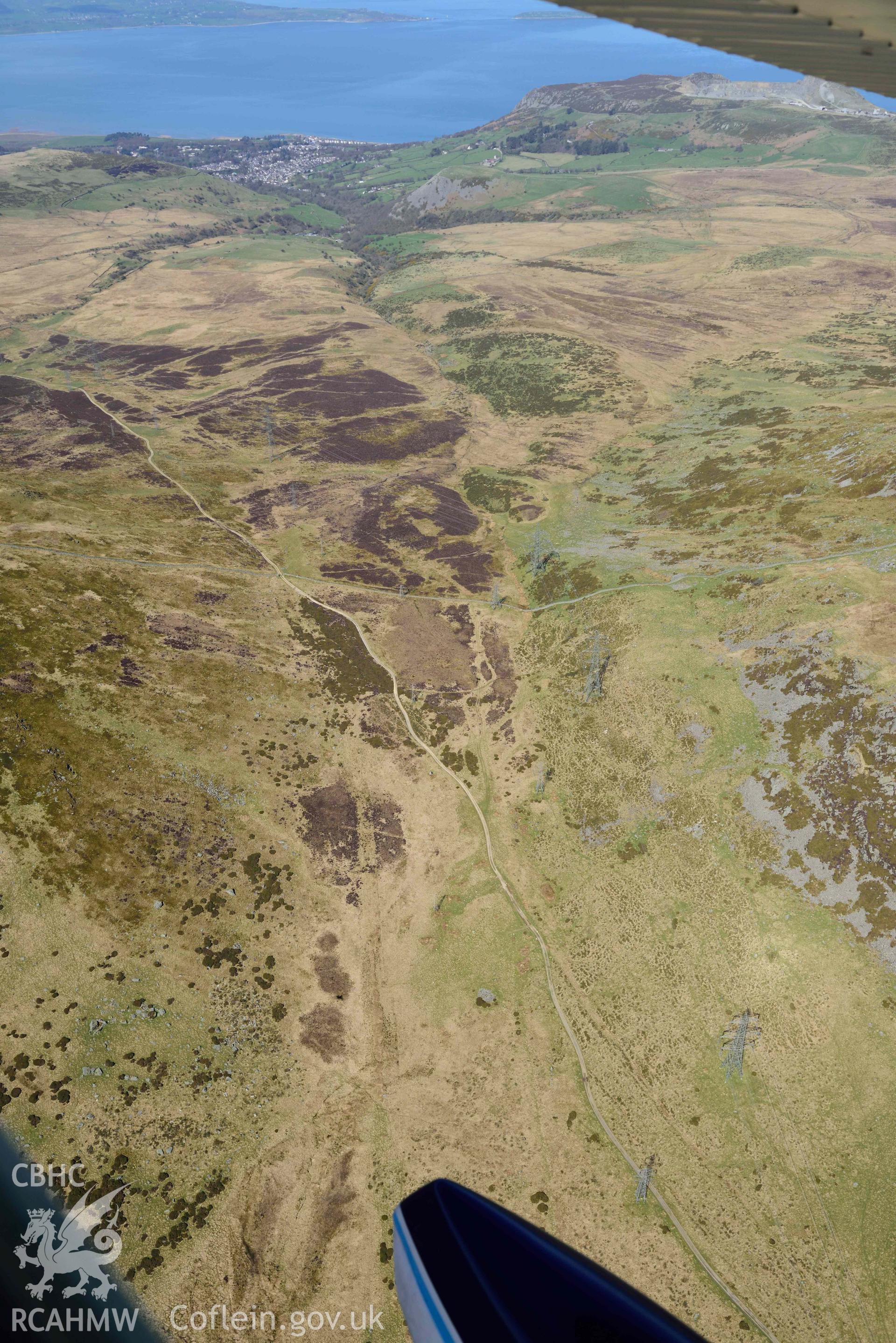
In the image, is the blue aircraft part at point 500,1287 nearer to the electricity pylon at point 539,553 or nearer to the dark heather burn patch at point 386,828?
the dark heather burn patch at point 386,828

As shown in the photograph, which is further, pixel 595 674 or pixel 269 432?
pixel 269 432

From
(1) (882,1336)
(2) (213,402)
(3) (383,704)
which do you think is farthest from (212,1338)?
(2) (213,402)

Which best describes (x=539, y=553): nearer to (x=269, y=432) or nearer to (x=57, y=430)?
(x=269, y=432)

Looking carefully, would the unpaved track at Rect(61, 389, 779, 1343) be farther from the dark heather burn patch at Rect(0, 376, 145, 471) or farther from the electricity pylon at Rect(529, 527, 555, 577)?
the dark heather burn patch at Rect(0, 376, 145, 471)

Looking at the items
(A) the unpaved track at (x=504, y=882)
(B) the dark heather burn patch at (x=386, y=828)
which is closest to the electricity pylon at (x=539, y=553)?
(A) the unpaved track at (x=504, y=882)

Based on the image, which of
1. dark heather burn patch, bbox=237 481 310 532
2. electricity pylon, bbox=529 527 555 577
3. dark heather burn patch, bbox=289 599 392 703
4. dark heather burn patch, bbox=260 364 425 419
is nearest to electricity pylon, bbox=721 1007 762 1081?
dark heather burn patch, bbox=289 599 392 703

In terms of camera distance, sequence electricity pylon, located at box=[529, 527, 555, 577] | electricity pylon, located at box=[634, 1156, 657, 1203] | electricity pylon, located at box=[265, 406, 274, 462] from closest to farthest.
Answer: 1. electricity pylon, located at box=[634, 1156, 657, 1203]
2. electricity pylon, located at box=[529, 527, 555, 577]
3. electricity pylon, located at box=[265, 406, 274, 462]

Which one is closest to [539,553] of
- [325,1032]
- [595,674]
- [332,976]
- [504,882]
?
[595,674]

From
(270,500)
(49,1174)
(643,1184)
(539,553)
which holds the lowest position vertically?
(643,1184)
